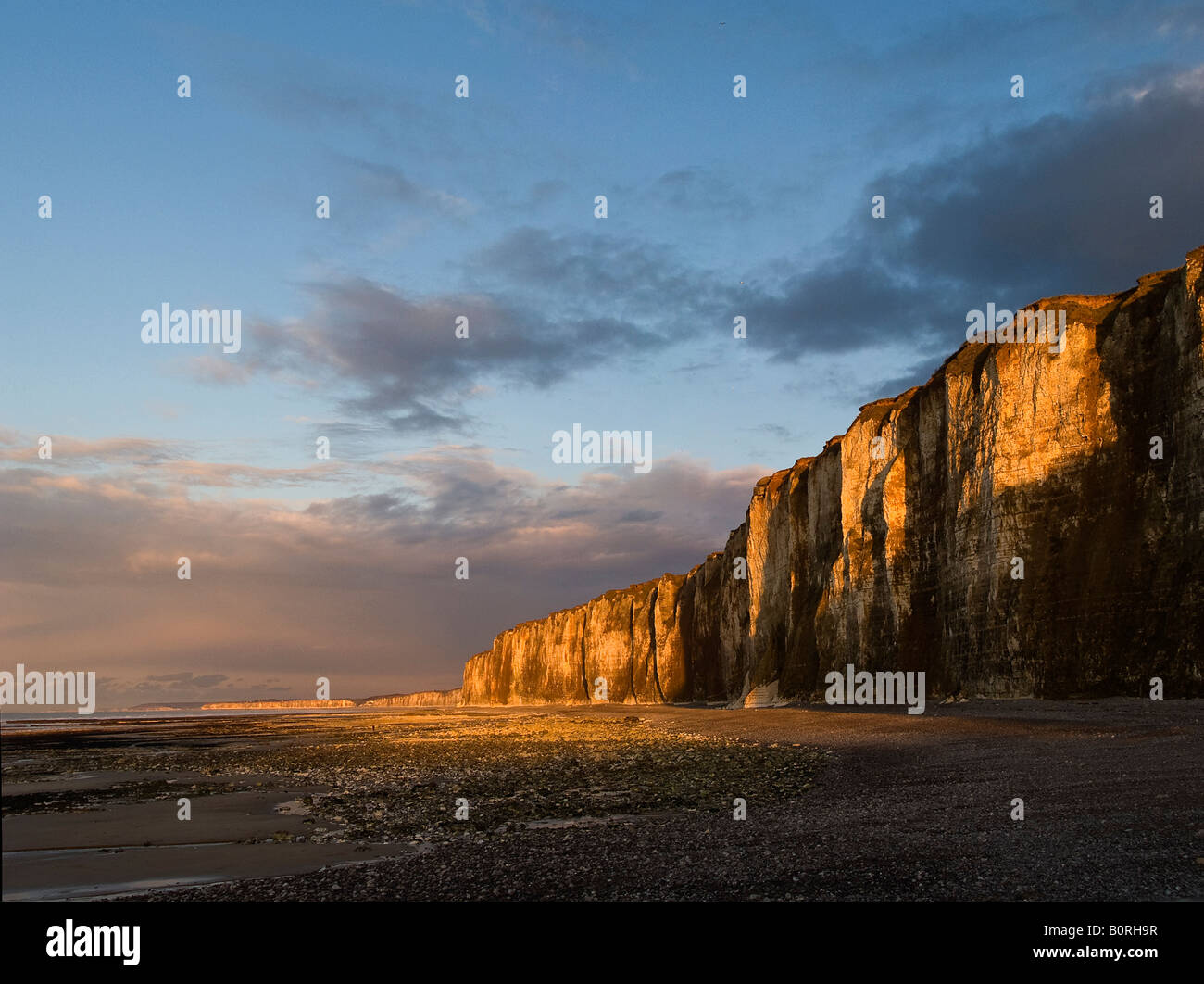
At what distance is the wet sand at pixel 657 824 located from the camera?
308 inches

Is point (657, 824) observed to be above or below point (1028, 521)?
below

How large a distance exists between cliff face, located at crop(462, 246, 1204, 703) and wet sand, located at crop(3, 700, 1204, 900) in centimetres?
715

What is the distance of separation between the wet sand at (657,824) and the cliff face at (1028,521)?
7145mm

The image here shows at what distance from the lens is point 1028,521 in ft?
116

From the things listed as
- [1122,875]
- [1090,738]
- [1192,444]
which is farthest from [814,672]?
[1122,875]

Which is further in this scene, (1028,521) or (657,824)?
(1028,521)

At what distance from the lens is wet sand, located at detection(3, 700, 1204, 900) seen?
25.7 feet

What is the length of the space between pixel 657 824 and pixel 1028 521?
29827mm

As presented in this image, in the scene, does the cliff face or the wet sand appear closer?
the wet sand

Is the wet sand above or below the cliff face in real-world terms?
below

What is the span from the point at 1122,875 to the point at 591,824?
7.17m
